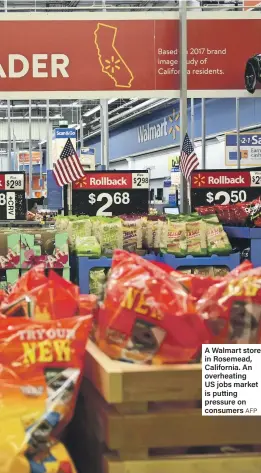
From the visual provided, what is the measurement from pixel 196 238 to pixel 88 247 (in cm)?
74

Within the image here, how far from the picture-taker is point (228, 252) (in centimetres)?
503

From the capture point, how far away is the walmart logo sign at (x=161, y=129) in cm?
2209

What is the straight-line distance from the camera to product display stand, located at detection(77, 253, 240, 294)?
4852 millimetres

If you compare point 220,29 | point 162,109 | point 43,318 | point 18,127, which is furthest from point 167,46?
point 18,127

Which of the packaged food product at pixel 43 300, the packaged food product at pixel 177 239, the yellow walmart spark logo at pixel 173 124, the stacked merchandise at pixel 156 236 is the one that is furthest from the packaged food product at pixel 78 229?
the yellow walmart spark logo at pixel 173 124

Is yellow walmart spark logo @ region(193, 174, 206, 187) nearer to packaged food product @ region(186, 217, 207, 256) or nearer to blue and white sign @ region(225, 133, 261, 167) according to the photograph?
packaged food product @ region(186, 217, 207, 256)

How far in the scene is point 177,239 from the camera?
5012 millimetres

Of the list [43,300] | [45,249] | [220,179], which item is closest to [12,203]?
[220,179]

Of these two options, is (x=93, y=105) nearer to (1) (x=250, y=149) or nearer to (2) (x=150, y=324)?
(1) (x=250, y=149)

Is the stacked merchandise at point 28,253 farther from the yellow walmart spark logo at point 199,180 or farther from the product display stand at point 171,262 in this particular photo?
the yellow walmart spark logo at point 199,180

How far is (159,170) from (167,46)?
1966 cm

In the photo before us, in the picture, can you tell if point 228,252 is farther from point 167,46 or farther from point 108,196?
point 167,46

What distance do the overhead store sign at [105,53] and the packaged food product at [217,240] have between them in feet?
5.63

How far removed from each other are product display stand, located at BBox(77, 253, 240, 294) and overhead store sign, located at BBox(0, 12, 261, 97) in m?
1.87
